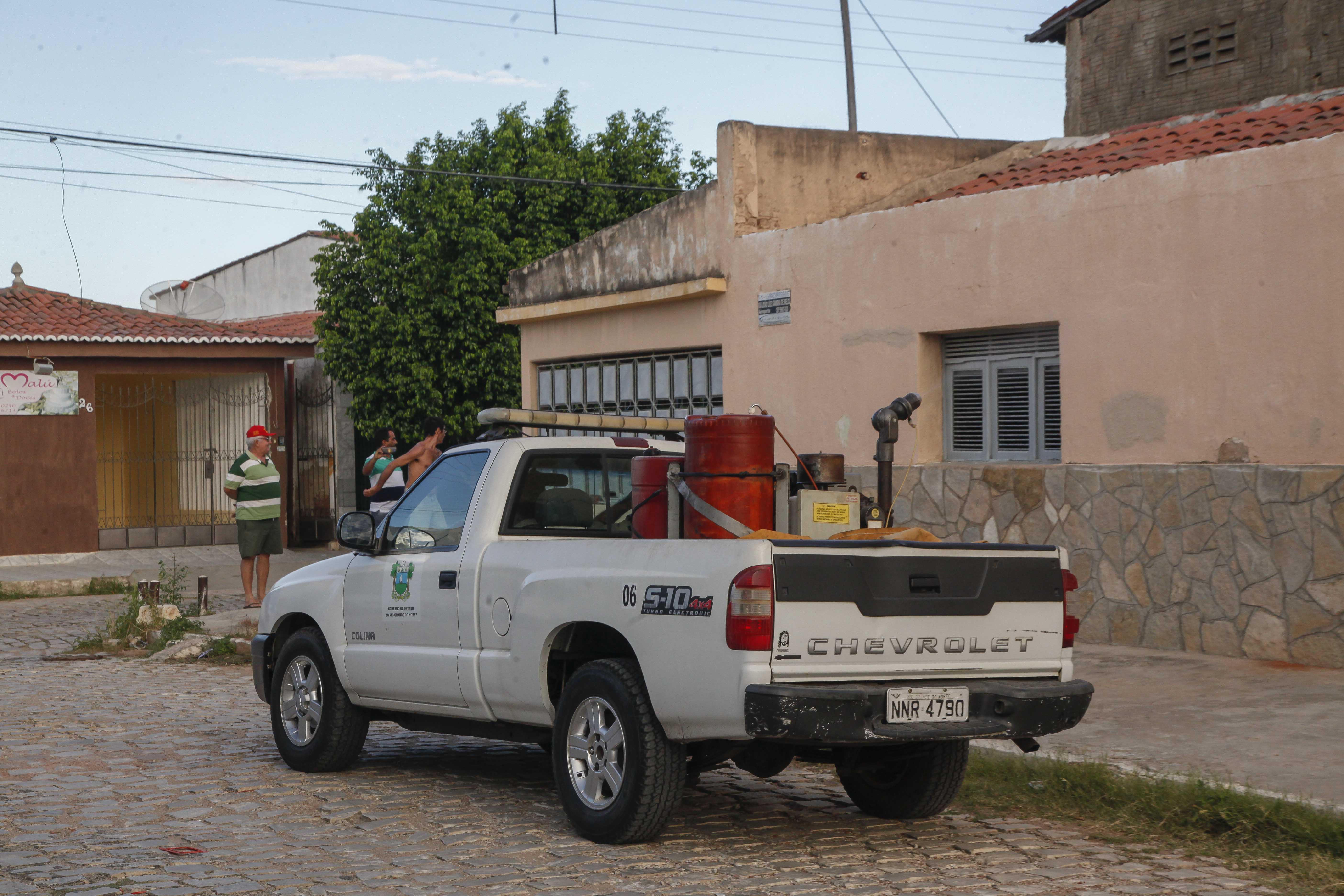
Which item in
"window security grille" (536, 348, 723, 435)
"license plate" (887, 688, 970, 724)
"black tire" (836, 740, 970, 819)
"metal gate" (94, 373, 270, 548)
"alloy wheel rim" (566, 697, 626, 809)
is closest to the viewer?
"license plate" (887, 688, 970, 724)

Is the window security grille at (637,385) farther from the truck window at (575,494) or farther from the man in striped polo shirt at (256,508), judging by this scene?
the truck window at (575,494)

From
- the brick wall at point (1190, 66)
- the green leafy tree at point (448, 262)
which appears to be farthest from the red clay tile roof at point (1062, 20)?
the green leafy tree at point (448, 262)

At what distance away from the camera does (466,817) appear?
6.42 m

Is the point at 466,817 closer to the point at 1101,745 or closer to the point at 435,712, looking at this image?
the point at 435,712

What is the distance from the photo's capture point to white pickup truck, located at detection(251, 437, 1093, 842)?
5301mm

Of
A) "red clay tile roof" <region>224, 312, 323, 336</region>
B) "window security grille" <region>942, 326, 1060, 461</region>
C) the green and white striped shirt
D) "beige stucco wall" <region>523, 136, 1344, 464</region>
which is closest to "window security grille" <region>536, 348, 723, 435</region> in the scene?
"beige stucco wall" <region>523, 136, 1344, 464</region>

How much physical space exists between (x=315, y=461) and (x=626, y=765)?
20509 mm

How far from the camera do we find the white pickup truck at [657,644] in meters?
5.30

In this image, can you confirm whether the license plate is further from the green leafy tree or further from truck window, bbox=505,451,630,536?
the green leafy tree

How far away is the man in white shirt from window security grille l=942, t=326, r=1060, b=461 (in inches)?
188

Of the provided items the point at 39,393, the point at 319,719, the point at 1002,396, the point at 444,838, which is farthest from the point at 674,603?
the point at 39,393

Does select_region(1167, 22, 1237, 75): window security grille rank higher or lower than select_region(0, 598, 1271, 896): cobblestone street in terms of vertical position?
higher

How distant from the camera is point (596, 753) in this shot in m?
5.88

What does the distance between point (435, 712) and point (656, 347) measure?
9.83 m
